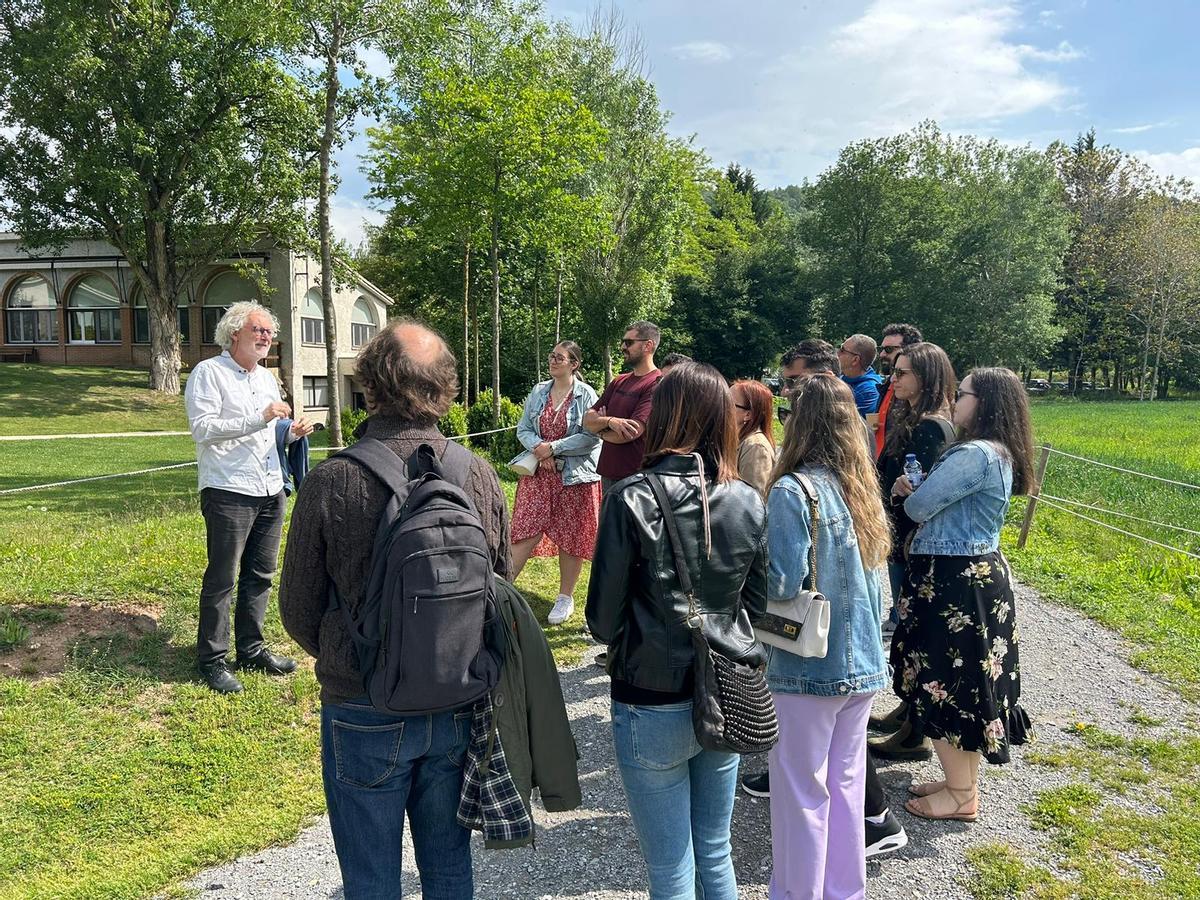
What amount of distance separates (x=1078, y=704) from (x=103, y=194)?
3102 centimetres

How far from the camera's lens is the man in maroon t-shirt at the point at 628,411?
5047 millimetres

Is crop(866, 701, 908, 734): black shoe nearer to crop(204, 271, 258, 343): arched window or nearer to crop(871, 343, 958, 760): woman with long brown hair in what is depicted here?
crop(871, 343, 958, 760): woman with long brown hair

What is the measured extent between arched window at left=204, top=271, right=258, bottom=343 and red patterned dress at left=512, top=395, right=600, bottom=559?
33.7 meters

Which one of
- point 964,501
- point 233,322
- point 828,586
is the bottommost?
point 828,586

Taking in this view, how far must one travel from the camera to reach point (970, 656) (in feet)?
11.4

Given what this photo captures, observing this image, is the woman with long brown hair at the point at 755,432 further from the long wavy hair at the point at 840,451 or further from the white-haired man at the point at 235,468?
the white-haired man at the point at 235,468

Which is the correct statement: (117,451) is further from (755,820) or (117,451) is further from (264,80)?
(755,820)

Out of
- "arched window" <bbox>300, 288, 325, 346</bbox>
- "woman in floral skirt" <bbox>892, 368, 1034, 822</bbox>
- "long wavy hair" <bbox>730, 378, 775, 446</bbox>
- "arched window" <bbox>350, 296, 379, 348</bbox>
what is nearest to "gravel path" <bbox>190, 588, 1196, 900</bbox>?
"woman in floral skirt" <bbox>892, 368, 1034, 822</bbox>

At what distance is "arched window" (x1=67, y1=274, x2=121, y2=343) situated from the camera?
36.8 m

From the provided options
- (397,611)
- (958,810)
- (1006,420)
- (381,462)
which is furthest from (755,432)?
(397,611)

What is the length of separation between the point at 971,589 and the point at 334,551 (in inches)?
109

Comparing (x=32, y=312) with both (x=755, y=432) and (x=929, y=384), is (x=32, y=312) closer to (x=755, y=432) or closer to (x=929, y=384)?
(x=755, y=432)

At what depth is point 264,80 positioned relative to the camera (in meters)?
26.2

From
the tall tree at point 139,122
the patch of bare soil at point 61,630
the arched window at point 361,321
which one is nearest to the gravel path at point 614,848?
the patch of bare soil at point 61,630
